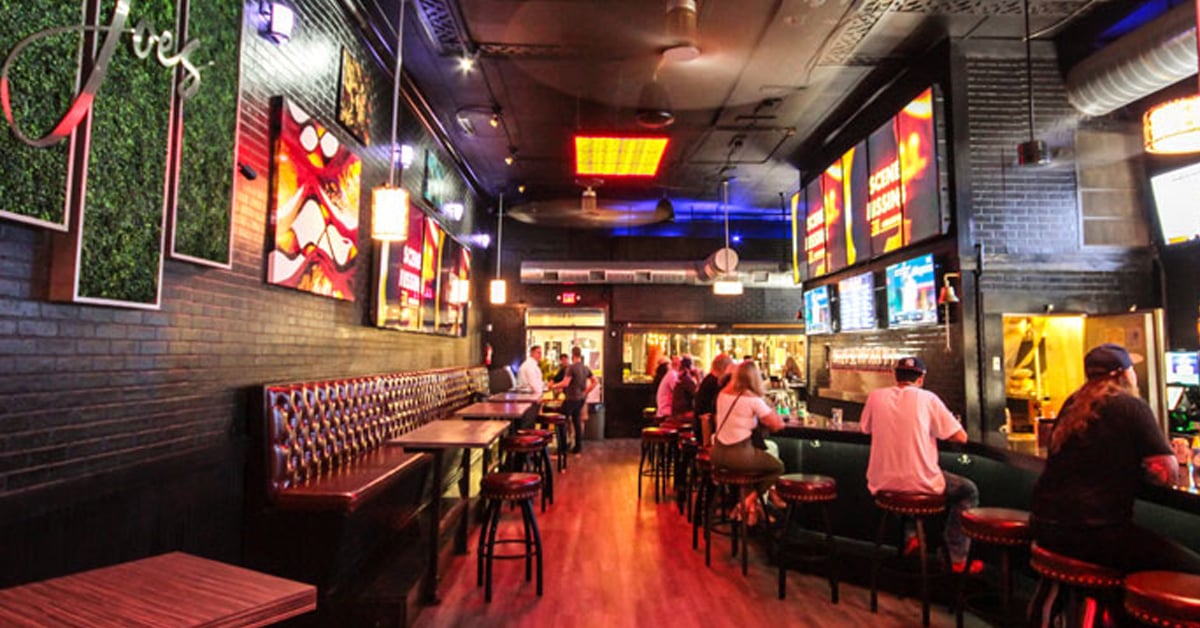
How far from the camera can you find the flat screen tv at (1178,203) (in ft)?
16.9

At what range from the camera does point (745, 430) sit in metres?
4.57

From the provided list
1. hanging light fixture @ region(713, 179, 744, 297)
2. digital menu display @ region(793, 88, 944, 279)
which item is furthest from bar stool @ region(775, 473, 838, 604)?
hanging light fixture @ region(713, 179, 744, 297)

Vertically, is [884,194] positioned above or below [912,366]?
above

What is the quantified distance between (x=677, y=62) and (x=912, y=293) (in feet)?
10.1

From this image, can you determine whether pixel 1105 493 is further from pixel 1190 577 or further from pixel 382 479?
pixel 382 479

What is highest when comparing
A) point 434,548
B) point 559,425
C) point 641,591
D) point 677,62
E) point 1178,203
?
point 677,62

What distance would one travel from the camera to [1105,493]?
254 centimetres

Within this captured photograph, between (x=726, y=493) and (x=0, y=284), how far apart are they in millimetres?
5199

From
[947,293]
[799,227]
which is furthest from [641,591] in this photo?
[799,227]

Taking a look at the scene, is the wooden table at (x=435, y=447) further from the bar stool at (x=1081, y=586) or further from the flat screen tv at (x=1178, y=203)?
the flat screen tv at (x=1178, y=203)

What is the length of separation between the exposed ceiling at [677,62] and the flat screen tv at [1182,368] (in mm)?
2929

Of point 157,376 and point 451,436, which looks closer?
point 157,376

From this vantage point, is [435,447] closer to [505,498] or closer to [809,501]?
[505,498]

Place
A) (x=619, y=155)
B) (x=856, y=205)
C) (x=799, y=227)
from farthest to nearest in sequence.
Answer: (x=799, y=227) < (x=619, y=155) < (x=856, y=205)
